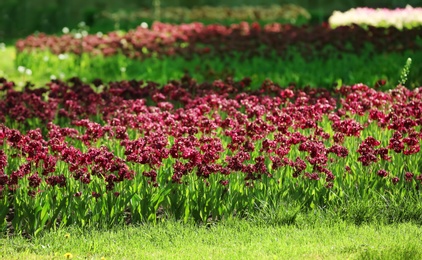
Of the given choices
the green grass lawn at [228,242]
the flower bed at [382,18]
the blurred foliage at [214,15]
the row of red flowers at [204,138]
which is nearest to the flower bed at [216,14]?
the blurred foliage at [214,15]

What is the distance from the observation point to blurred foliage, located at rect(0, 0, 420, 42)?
2186 cm

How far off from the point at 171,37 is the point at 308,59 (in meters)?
3.53

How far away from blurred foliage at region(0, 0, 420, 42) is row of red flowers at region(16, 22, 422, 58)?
3764 mm

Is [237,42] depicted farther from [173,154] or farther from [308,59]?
[173,154]

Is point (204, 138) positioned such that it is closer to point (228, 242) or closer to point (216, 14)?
point (228, 242)

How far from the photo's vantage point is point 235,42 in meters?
15.0

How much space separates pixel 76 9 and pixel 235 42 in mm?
10822

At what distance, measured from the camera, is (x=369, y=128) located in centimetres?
872

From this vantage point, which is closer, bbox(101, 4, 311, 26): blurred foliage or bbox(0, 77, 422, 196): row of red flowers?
bbox(0, 77, 422, 196): row of red flowers

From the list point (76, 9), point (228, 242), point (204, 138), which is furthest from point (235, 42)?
point (76, 9)

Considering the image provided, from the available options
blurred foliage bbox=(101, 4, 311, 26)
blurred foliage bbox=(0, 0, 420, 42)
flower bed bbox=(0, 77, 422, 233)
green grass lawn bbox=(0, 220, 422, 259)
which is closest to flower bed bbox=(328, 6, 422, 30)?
blurred foliage bbox=(0, 0, 420, 42)

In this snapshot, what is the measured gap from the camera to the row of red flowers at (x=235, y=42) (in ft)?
47.2

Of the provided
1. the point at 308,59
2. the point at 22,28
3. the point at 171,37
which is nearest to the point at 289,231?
the point at 308,59

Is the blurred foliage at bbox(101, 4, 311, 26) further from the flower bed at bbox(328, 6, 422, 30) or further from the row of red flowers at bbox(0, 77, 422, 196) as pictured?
the row of red flowers at bbox(0, 77, 422, 196)
